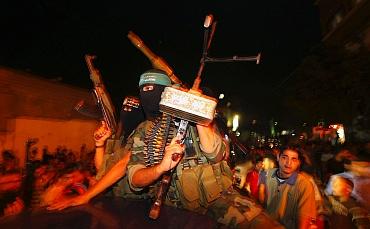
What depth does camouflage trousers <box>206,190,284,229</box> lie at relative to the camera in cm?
261

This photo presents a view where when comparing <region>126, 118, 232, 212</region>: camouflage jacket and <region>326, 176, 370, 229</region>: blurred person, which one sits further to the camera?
<region>326, 176, 370, 229</region>: blurred person

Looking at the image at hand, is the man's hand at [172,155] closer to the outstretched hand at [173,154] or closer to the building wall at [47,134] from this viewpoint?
the outstretched hand at [173,154]

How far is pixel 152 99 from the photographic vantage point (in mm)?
3451

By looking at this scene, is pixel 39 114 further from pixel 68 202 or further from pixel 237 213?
pixel 237 213

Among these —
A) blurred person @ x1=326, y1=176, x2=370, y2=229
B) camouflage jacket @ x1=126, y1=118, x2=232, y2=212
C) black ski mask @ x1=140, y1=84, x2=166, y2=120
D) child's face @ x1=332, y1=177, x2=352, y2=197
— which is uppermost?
black ski mask @ x1=140, y1=84, x2=166, y2=120

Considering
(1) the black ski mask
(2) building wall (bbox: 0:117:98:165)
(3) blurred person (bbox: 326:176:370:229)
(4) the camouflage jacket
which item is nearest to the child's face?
(3) blurred person (bbox: 326:176:370:229)

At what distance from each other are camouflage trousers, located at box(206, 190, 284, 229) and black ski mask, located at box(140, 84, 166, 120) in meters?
0.99

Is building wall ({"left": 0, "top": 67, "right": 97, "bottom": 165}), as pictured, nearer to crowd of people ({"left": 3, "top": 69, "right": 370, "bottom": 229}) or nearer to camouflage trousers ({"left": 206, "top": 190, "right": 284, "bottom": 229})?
crowd of people ({"left": 3, "top": 69, "right": 370, "bottom": 229})

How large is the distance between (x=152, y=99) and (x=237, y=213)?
4.14 feet

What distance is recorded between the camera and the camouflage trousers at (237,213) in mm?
2605

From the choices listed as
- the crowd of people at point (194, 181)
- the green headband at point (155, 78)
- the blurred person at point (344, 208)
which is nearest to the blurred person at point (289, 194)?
the crowd of people at point (194, 181)

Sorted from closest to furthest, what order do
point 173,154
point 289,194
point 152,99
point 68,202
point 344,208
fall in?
Result: point 173,154 < point 68,202 < point 152,99 < point 289,194 < point 344,208

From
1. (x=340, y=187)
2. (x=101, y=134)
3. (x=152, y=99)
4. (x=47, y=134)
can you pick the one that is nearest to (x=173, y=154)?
(x=152, y=99)

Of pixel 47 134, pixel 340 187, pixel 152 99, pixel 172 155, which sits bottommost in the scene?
pixel 340 187
